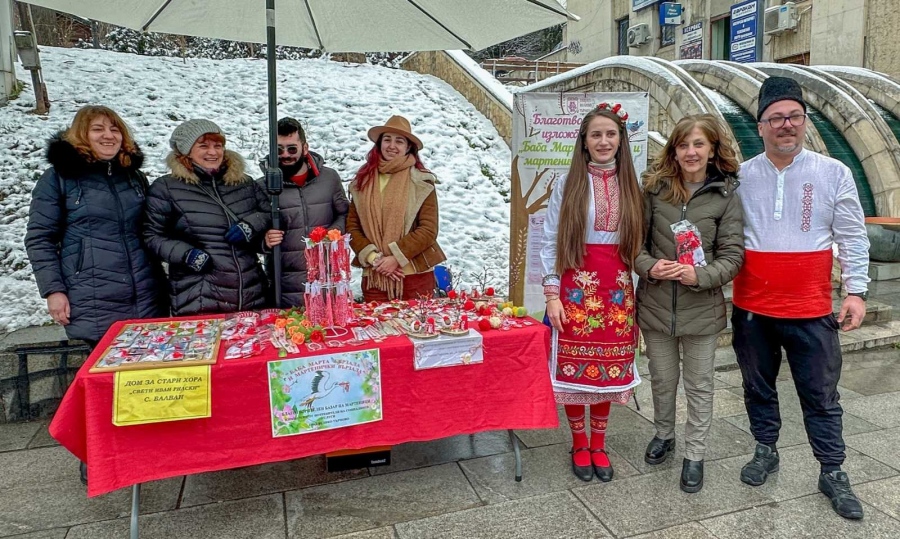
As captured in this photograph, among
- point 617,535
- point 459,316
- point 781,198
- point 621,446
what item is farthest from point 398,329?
point 781,198

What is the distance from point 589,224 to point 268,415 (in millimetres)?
1759

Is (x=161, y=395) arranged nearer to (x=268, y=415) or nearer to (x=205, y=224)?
(x=268, y=415)

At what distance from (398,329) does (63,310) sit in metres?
1.75

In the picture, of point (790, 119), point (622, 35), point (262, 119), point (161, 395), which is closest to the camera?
point (161, 395)

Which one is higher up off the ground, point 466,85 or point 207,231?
point 466,85

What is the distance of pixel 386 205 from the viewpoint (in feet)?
11.9

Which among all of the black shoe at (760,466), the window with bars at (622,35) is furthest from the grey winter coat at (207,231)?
the window with bars at (622,35)

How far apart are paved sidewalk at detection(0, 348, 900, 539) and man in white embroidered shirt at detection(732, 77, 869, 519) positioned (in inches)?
13.8

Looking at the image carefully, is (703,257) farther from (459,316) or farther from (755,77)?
(755,77)

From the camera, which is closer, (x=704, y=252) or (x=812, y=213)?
(x=812, y=213)

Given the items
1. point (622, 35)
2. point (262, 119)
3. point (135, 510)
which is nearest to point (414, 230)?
point (135, 510)

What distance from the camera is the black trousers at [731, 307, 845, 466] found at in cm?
284

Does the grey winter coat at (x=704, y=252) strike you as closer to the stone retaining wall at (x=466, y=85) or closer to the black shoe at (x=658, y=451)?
the black shoe at (x=658, y=451)

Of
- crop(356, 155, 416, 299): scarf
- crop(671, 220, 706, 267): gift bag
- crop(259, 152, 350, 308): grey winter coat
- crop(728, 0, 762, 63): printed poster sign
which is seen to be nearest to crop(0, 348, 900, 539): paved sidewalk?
crop(259, 152, 350, 308): grey winter coat
